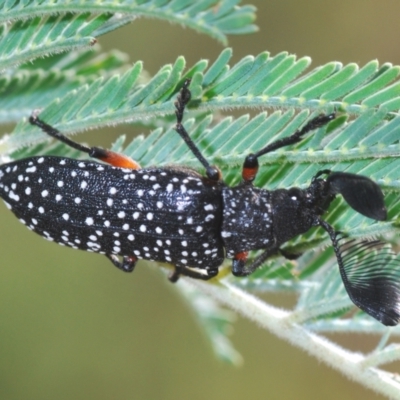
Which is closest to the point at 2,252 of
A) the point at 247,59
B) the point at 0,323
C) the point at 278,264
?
the point at 0,323

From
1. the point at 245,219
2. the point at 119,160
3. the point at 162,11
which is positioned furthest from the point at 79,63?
the point at 245,219

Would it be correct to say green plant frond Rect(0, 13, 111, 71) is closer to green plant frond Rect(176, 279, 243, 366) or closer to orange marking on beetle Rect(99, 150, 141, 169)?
orange marking on beetle Rect(99, 150, 141, 169)

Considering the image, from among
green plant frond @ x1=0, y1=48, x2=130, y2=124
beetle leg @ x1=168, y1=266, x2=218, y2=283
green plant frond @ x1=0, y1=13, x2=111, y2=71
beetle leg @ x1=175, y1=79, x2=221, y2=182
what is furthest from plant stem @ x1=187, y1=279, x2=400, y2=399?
green plant frond @ x1=0, y1=13, x2=111, y2=71

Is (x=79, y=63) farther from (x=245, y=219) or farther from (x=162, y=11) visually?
(x=245, y=219)

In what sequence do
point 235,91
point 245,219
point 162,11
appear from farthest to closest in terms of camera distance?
point 245,219 → point 162,11 → point 235,91

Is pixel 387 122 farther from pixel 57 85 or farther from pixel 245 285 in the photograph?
pixel 57 85

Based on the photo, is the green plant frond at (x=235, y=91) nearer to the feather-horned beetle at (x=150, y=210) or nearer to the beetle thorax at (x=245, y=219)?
the feather-horned beetle at (x=150, y=210)
